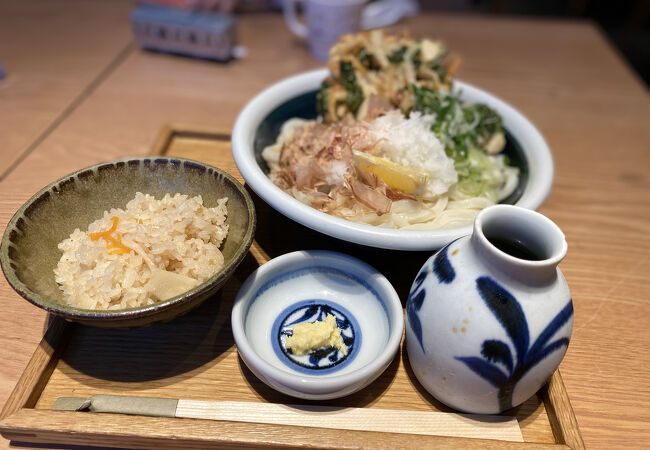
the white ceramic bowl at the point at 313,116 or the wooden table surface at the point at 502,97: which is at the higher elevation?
the white ceramic bowl at the point at 313,116

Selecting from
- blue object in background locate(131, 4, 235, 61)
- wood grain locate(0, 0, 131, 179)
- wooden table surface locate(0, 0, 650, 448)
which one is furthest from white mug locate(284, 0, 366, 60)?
wood grain locate(0, 0, 131, 179)

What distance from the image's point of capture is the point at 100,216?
1.39 m

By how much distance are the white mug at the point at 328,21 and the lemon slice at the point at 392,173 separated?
1700 mm

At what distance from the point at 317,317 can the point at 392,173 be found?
0.54 meters

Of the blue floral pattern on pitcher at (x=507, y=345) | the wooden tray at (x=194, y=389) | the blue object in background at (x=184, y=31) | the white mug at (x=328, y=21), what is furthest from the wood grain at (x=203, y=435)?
the white mug at (x=328, y=21)

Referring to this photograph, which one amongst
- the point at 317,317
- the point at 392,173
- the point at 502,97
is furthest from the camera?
the point at 502,97

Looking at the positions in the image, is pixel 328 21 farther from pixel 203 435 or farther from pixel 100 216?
pixel 203 435

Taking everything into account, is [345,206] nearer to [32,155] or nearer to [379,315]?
[379,315]

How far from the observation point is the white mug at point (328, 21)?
279 centimetres

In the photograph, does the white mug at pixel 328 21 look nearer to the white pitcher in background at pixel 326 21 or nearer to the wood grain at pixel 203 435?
the white pitcher in background at pixel 326 21

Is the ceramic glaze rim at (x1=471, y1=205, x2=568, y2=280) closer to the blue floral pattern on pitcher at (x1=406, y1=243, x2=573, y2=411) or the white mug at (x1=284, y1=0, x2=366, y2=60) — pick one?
the blue floral pattern on pitcher at (x1=406, y1=243, x2=573, y2=411)

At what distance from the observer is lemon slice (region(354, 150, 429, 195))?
1.46 m

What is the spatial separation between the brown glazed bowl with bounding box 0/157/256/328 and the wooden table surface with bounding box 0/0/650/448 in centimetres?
10

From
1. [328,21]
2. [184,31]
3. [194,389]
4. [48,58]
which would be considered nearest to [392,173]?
[194,389]
